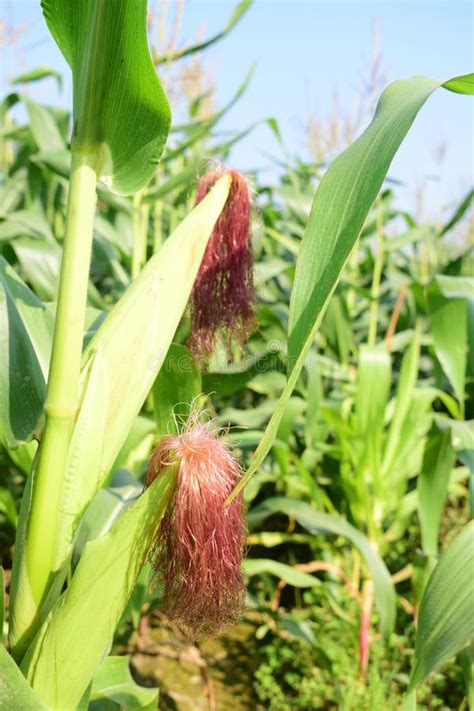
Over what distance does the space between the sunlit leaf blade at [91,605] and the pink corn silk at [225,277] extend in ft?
0.88

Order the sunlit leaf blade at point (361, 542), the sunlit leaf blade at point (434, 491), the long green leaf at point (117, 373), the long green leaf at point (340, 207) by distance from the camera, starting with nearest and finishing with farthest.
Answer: the long green leaf at point (340, 207)
the long green leaf at point (117, 373)
the sunlit leaf blade at point (434, 491)
the sunlit leaf blade at point (361, 542)

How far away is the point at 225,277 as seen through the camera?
29.1 inches

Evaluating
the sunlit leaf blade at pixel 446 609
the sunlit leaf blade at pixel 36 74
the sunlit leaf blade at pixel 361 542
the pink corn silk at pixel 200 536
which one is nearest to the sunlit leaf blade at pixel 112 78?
the pink corn silk at pixel 200 536

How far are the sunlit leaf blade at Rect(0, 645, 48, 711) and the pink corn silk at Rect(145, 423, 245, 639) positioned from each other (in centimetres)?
12

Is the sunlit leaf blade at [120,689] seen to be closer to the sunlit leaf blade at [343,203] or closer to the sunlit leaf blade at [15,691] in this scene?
the sunlit leaf blade at [15,691]

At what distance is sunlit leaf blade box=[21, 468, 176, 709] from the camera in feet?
1.76

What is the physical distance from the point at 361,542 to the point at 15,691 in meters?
0.98

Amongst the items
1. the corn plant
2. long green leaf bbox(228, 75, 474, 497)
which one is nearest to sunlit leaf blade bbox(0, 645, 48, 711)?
the corn plant

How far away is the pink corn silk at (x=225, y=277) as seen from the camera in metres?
0.70

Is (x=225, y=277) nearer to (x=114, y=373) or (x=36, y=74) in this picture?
(x=114, y=373)

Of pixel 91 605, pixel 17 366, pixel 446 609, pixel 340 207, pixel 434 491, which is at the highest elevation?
pixel 340 207

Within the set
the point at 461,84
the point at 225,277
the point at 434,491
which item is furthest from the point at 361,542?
the point at 461,84

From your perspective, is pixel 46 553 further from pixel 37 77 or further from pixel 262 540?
pixel 37 77

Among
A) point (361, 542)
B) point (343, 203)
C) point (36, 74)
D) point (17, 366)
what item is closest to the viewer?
point (343, 203)
